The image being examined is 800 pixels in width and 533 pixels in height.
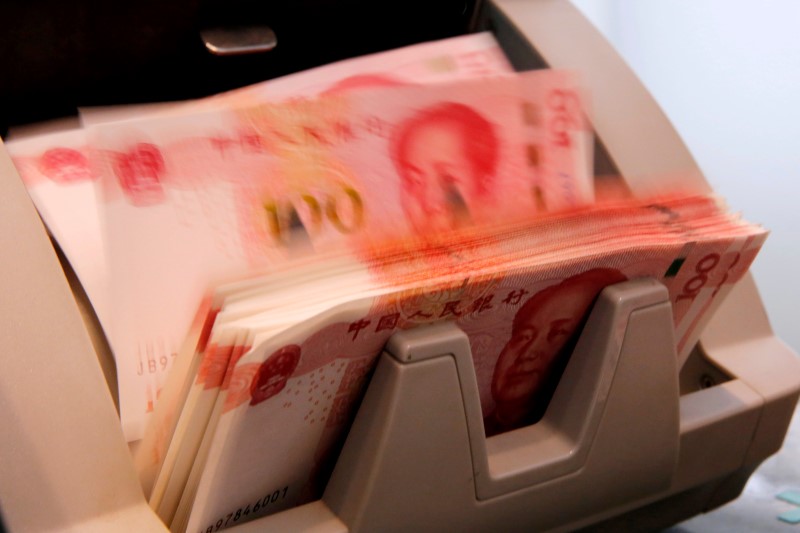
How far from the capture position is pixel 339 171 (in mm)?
342

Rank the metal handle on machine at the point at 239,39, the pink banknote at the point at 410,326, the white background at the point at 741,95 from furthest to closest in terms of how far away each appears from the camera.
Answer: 1. the white background at the point at 741,95
2. the metal handle on machine at the point at 239,39
3. the pink banknote at the point at 410,326

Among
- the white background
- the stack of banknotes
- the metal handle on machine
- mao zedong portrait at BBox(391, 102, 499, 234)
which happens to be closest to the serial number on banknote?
the stack of banknotes

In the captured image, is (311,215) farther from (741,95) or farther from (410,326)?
(741,95)

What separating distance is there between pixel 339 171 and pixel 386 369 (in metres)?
0.09

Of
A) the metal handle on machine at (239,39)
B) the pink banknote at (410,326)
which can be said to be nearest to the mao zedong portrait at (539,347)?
the pink banknote at (410,326)

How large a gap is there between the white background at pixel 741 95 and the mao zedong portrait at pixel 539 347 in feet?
1.15

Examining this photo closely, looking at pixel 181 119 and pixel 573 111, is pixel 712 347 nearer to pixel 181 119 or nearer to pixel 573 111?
pixel 573 111

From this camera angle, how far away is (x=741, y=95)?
674mm

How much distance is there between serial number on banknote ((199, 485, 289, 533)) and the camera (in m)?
0.29

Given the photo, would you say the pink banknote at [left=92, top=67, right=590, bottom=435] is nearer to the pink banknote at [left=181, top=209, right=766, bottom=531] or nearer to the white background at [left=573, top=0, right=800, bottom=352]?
the pink banknote at [left=181, top=209, right=766, bottom=531]

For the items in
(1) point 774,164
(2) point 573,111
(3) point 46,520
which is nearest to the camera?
(3) point 46,520

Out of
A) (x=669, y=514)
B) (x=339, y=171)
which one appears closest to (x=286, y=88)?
(x=339, y=171)

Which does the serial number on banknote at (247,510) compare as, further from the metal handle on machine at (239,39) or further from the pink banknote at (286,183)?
the metal handle on machine at (239,39)

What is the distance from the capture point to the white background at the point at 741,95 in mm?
644
